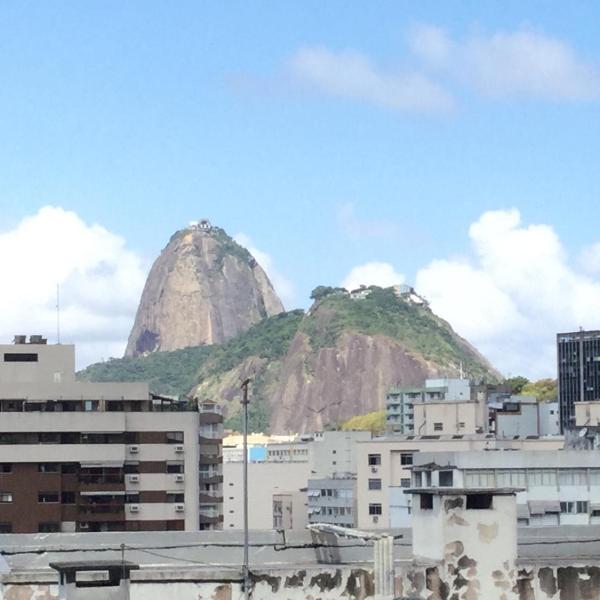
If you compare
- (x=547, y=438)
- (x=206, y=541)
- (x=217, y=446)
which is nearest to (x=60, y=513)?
(x=217, y=446)

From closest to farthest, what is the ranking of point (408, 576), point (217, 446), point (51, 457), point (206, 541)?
point (408, 576) → point (206, 541) → point (51, 457) → point (217, 446)

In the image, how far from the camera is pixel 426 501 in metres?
28.7

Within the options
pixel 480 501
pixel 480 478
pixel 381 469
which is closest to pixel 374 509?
pixel 381 469

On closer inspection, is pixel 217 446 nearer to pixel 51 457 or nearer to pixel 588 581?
pixel 51 457

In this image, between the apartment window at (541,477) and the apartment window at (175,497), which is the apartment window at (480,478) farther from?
the apartment window at (175,497)

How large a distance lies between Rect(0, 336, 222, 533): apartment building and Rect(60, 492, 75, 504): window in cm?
6

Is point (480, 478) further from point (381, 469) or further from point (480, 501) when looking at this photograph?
point (480, 501)

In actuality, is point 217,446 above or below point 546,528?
above

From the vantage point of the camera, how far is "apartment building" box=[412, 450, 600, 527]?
348ft

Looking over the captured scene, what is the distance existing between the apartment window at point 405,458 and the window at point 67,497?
48.4m

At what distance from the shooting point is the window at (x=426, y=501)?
28.6 metres

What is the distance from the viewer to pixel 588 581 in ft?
93.2

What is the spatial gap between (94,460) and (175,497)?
19.5 feet

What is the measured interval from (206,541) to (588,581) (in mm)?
7335
